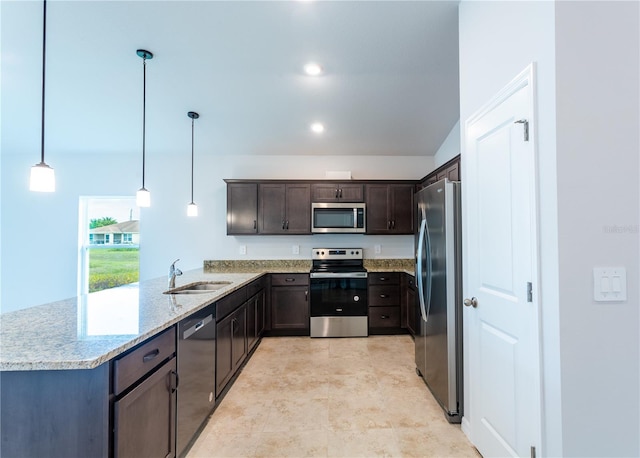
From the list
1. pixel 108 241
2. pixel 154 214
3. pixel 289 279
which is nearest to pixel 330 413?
pixel 289 279

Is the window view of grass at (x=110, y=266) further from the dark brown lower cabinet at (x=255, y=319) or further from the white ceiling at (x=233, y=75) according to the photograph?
the dark brown lower cabinet at (x=255, y=319)

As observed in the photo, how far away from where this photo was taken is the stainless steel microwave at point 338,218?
4.05 meters

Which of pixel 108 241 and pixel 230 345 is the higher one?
pixel 108 241

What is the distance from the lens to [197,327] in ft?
6.04

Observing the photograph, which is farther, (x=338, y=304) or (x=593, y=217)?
(x=338, y=304)

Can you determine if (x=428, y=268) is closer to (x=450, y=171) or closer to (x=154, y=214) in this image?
(x=450, y=171)

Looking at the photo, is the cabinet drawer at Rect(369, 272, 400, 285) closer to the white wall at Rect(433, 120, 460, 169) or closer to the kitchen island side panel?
the white wall at Rect(433, 120, 460, 169)

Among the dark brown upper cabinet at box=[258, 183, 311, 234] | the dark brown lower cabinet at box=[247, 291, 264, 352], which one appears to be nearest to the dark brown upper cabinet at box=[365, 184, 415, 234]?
the dark brown upper cabinet at box=[258, 183, 311, 234]

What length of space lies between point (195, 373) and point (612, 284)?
215cm

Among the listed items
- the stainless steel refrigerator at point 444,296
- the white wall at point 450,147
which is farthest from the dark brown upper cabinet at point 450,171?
the stainless steel refrigerator at point 444,296

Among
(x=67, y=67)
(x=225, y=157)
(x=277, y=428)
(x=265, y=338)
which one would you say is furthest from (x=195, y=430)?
(x=225, y=157)

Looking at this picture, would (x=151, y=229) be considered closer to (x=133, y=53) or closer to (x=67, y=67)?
(x=67, y=67)

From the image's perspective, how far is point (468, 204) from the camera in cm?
188

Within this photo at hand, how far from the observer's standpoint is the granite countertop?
3.35ft
